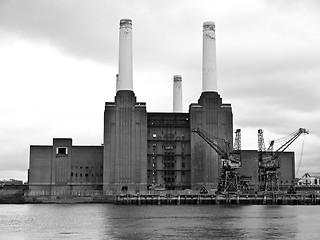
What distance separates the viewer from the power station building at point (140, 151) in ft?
431

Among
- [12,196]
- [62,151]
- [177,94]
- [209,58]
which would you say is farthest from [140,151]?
[12,196]

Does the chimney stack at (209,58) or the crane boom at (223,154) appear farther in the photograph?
the chimney stack at (209,58)

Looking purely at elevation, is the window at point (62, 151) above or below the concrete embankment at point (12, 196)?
above

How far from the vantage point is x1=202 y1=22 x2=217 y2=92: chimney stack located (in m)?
132

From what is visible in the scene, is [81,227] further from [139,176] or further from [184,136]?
[184,136]

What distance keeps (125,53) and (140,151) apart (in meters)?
19.4

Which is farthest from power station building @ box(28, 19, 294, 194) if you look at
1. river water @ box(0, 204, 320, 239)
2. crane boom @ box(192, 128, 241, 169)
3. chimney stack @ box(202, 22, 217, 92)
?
river water @ box(0, 204, 320, 239)

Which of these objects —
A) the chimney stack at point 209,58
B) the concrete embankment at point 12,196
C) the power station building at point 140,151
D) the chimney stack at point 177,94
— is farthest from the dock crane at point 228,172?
the concrete embankment at point 12,196

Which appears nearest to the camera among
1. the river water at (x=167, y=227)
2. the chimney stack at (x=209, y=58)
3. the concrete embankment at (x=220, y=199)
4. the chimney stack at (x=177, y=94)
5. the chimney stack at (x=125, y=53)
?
the river water at (x=167, y=227)

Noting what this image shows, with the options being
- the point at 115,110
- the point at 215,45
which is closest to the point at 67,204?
the point at 115,110

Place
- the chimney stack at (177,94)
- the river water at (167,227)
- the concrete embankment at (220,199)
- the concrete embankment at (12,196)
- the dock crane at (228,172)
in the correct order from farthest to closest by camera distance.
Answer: the chimney stack at (177,94), the concrete embankment at (12,196), the dock crane at (228,172), the concrete embankment at (220,199), the river water at (167,227)

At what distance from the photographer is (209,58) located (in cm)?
13200

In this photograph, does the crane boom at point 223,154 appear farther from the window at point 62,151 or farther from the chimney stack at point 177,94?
the window at point 62,151

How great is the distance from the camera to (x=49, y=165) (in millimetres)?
135375
